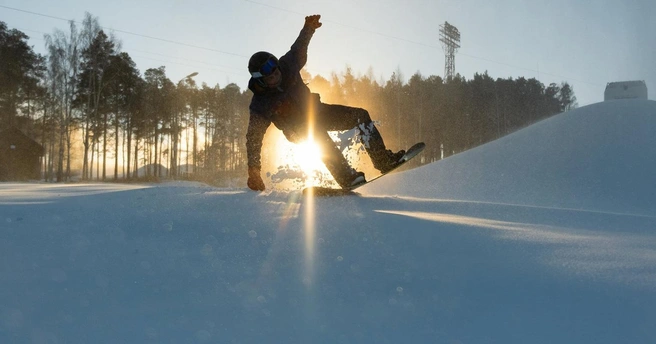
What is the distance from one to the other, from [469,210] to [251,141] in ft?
6.22

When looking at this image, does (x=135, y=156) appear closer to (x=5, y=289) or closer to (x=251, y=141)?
(x=251, y=141)

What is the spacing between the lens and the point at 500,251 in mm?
2018

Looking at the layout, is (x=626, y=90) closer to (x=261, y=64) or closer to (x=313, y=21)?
(x=313, y=21)

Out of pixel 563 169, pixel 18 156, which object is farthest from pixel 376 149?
pixel 18 156

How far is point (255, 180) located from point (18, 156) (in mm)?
25766

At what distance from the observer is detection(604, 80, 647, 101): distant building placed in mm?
18328

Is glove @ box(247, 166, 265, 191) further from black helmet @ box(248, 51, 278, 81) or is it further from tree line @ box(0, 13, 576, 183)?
tree line @ box(0, 13, 576, 183)

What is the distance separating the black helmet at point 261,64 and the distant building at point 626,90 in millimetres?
18907

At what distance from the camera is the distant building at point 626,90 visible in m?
18.3

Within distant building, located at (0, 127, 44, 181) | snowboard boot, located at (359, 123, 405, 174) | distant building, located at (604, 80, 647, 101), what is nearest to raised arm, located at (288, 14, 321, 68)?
snowboard boot, located at (359, 123, 405, 174)

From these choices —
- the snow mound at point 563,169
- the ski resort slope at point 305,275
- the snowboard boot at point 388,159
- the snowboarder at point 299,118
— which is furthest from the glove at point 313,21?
the snow mound at point 563,169

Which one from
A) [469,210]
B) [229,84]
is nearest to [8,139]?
[229,84]

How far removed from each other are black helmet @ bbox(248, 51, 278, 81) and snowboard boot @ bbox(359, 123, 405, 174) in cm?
98

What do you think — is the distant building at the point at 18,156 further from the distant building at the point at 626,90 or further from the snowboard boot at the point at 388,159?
the distant building at the point at 626,90
